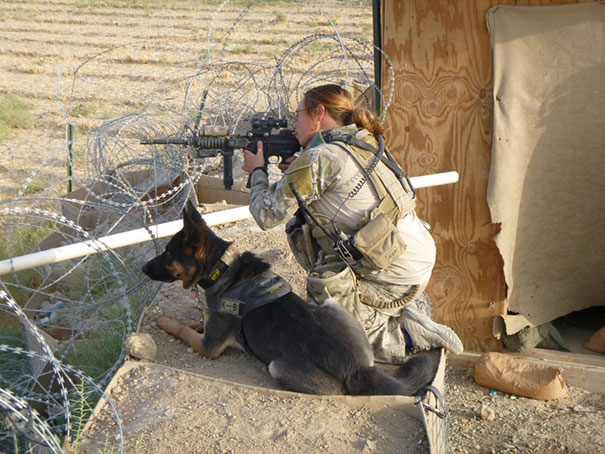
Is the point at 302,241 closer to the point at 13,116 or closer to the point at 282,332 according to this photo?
the point at 282,332

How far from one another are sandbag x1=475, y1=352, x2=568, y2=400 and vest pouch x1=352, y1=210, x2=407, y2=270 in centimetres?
181

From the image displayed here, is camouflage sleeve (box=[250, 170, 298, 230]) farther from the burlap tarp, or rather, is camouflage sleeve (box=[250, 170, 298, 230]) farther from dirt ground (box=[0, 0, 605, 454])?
the burlap tarp

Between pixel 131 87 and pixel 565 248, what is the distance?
12142mm

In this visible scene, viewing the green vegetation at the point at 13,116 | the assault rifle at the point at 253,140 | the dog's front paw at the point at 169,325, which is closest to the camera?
the assault rifle at the point at 253,140

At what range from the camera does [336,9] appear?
1030 inches

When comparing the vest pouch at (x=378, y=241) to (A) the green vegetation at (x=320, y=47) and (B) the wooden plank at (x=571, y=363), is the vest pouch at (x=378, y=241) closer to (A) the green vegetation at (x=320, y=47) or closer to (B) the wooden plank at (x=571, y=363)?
(B) the wooden plank at (x=571, y=363)

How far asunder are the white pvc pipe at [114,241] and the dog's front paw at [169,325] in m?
0.66

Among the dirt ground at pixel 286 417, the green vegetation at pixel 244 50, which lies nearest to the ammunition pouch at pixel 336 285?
the dirt ground at pixel 286 417

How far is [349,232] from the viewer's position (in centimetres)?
413

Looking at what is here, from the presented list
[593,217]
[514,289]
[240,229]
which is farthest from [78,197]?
[593,217]

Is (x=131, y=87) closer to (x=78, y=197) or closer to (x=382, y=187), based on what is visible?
(x=78, y=197)

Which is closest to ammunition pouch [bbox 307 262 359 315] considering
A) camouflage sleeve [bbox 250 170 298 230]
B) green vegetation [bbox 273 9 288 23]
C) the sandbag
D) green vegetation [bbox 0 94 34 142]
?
camouflage sleeve [bbox 250 170 298 230]

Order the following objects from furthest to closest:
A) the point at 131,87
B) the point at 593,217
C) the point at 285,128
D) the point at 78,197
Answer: the point at 131,87, the point at 78,197, the point at 593,217, the point at 285,128

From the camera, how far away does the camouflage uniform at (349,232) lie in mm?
3928
